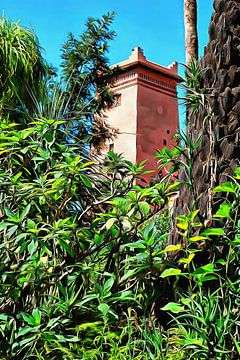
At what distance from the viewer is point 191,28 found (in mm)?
8898

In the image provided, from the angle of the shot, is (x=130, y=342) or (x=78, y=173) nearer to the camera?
(x=130, y=342)

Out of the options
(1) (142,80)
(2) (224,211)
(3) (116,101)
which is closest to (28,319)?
(2) (224,211)

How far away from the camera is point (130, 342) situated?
7.43 ft

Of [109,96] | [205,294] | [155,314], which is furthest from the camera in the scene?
[109,96]

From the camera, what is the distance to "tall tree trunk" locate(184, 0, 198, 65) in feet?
28.7

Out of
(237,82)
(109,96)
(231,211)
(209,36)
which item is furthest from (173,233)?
(109,96)

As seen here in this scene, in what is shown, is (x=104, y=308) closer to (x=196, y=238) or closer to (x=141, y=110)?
(x=196, y=238)

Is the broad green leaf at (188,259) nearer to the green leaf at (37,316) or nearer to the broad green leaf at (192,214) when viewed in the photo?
the broad green leaf at (192,214)

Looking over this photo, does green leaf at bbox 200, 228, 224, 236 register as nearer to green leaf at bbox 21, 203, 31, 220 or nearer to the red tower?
green leaf at bbox 21, 203, 31, 220

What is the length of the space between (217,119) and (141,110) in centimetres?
1222

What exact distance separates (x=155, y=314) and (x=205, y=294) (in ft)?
1.03

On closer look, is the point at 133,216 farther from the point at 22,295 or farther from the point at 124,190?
the point at 22,295

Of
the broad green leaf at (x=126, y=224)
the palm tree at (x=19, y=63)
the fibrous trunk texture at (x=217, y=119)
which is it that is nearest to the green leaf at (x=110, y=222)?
the broad green leaf at (x=126, y=224)

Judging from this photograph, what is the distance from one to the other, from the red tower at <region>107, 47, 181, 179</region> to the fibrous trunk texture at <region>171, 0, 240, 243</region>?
36.5ft
